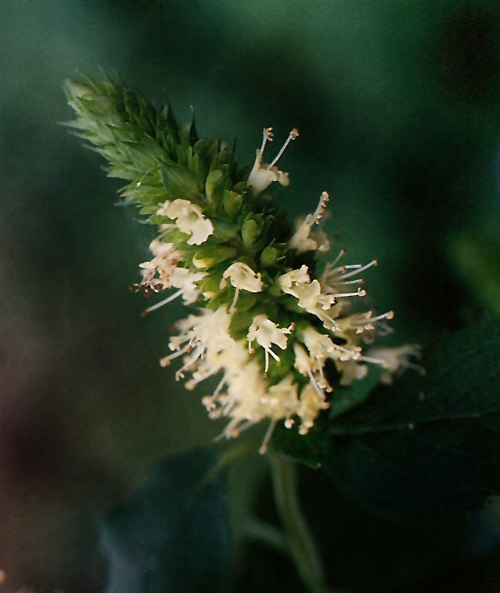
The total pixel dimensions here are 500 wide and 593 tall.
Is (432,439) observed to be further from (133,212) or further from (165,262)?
(133,212)

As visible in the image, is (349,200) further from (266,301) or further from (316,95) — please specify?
(266,301)

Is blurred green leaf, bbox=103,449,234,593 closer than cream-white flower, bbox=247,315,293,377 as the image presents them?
No

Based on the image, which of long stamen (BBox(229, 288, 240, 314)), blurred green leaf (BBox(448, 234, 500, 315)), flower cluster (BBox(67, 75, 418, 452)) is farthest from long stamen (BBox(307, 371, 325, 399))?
blurred green leaf (BBox(448, 234, 500, 315))

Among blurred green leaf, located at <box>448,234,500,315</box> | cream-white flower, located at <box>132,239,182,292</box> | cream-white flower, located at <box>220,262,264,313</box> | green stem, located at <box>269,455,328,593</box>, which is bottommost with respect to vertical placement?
green stem, located at <box>269,455,328,593</box>

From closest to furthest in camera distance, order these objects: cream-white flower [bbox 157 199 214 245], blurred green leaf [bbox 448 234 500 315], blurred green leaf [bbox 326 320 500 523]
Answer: cream-white flower [bbox 157 199 214 245]
blurred green leaf [bbox 326 320 500 523]
blurred green leaf [bbox 448 234 500 315]

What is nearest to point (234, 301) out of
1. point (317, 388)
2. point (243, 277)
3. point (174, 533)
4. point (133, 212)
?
point (243, 277)

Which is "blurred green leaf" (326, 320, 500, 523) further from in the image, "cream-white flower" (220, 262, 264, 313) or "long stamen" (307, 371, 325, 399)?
"cream-white flower" (220, 262, 264, 313)

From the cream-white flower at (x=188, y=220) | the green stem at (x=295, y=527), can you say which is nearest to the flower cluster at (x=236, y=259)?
the cream-white flower at (x=188, y=220)

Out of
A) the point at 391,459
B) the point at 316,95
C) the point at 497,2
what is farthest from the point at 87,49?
the point at 391,459
